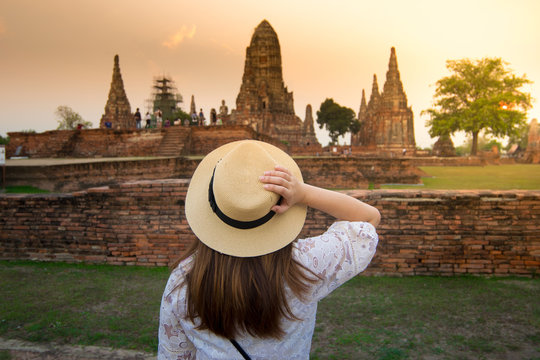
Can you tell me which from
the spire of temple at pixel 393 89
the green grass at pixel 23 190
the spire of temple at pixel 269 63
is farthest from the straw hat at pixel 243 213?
the spire of temple at pixel 269 63

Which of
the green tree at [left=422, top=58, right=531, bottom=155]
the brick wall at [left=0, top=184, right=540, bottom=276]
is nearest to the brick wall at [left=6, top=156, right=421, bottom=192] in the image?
the brick wall at [left=0, top=184, right=540, bottom=276]

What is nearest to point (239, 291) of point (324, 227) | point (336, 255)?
point (336, 255)

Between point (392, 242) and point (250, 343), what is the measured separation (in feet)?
10.8

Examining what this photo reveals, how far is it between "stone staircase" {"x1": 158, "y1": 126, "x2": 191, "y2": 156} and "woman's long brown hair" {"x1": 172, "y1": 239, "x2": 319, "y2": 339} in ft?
42.9

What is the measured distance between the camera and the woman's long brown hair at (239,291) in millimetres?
973

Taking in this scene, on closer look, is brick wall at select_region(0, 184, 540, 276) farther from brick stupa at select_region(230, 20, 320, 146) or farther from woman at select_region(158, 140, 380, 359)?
brick stupa at select_region(230, 20, 320, 146)

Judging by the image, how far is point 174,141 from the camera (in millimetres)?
14328

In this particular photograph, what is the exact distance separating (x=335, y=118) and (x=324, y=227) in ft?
137

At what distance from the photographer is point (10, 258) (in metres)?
4.57

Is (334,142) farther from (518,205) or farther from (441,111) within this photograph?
(518,205)

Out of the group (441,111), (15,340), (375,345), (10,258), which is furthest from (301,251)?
(441,111)

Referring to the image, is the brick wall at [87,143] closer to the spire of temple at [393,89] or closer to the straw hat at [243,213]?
the straw hat at [243,213]

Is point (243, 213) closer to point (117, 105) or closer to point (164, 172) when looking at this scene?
point (164, 172)

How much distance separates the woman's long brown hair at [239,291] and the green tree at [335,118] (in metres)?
44.0
